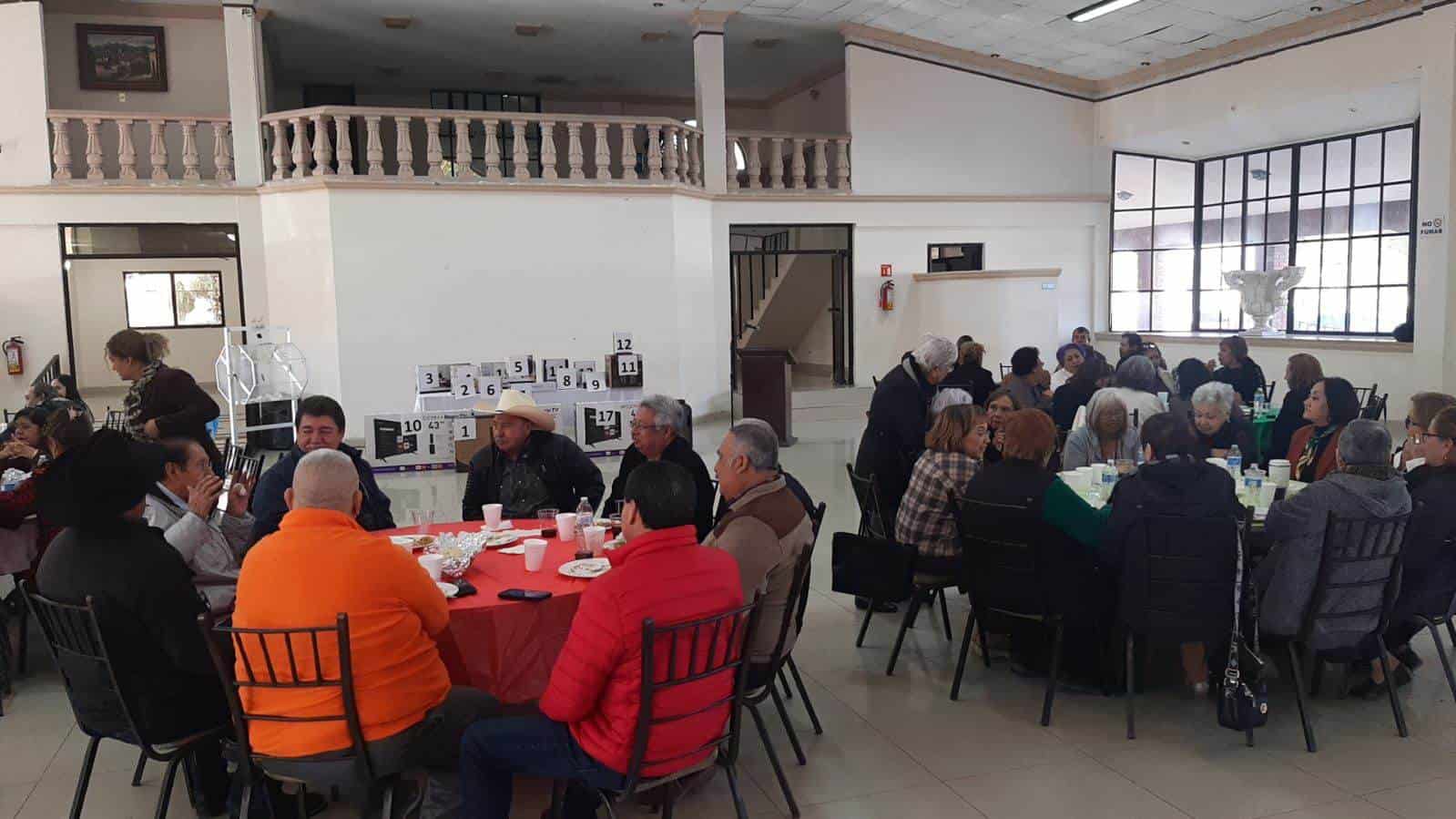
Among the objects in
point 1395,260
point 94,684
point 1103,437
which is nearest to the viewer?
point 94,684

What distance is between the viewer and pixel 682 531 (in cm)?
241

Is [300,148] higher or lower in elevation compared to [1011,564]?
higher

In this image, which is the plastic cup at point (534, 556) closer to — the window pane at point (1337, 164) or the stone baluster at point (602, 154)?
the stone baluster at point (602, 154)

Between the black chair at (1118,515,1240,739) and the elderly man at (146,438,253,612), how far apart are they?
2917 millimetres

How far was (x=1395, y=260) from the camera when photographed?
11.7m

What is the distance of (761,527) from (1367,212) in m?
11.9

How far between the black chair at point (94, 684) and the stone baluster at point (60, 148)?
32.6 feet

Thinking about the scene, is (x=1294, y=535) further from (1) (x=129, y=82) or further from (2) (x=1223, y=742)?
(1) (x=129, y=82)

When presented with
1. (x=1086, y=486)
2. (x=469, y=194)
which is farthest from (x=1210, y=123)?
(x=1086, y=486)

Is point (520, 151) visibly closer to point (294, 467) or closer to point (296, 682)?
point (294, 467)

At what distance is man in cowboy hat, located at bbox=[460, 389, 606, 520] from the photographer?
452 cm

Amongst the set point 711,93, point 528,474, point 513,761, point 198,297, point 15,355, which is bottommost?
point 513,761

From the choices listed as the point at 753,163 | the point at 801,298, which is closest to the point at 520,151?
the point at 753,163

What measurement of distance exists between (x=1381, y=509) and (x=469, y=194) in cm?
973
